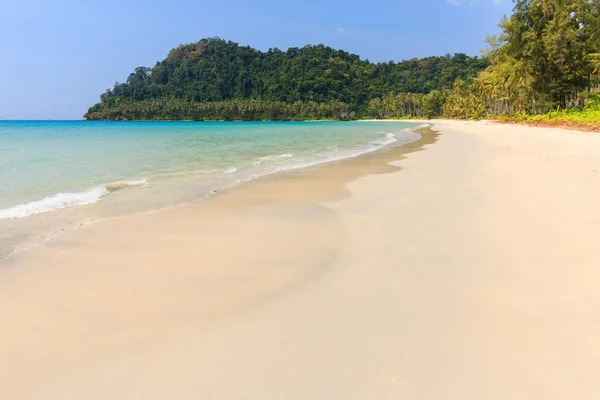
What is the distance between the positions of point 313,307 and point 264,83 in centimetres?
17714

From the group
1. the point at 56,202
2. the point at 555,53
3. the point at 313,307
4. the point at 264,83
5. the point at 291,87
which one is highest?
the point at 264,83

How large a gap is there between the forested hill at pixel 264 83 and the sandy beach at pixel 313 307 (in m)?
150

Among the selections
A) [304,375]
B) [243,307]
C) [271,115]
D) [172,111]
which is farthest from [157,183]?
[172,111]

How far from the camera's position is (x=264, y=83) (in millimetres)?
171875

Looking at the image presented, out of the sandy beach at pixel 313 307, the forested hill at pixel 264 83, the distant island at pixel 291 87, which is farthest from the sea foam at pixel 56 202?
the forested hill at pixel 264 83

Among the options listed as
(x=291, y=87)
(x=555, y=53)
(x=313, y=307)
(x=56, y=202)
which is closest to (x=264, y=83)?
(x=291, y=87)

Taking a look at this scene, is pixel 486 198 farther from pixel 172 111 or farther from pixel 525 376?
pixel 172 111

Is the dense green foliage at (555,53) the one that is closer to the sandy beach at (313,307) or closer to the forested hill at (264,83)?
the sandy beach at (313,307)

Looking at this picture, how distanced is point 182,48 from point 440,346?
215 m

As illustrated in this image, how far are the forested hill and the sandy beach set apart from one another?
491 ft

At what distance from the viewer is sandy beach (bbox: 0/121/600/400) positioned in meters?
2.27

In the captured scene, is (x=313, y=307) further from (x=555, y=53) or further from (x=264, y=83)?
(x=264, y=83)

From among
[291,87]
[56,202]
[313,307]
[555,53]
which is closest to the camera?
[313,307]

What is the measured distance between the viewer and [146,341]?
270 centimetres
